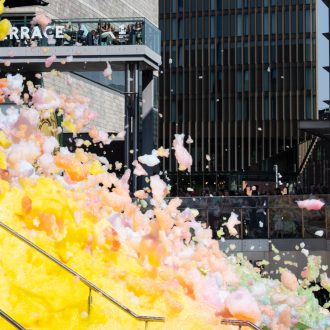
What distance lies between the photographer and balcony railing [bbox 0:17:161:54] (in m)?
29.6

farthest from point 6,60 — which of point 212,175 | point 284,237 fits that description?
point 212,175

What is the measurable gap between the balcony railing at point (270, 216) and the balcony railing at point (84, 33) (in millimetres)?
7301

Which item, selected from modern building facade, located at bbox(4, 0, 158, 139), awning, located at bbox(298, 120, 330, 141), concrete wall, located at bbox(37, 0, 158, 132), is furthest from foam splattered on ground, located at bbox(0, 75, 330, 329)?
awning, located at bbox(298, 120, 330, 141)

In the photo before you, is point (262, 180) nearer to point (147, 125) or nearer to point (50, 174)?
point (147, 125)

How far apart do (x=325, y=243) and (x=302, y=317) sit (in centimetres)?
2019

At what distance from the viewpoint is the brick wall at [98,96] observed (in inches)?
1512

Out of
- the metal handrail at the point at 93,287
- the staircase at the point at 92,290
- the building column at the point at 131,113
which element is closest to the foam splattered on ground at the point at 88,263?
the staircase at the point at 92,290

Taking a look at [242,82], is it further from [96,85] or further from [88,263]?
[88,263]

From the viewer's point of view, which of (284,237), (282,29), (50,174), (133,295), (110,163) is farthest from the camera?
(282,29)

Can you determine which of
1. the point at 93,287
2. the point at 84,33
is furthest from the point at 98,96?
the point at 93,287

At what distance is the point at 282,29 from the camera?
89625 millimetres

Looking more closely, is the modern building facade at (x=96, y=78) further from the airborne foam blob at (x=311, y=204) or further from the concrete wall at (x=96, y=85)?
the airborne foam blob at (x=311, y=204)

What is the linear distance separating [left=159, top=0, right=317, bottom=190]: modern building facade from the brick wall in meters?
41.0

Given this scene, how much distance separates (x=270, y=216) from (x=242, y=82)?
205ft
